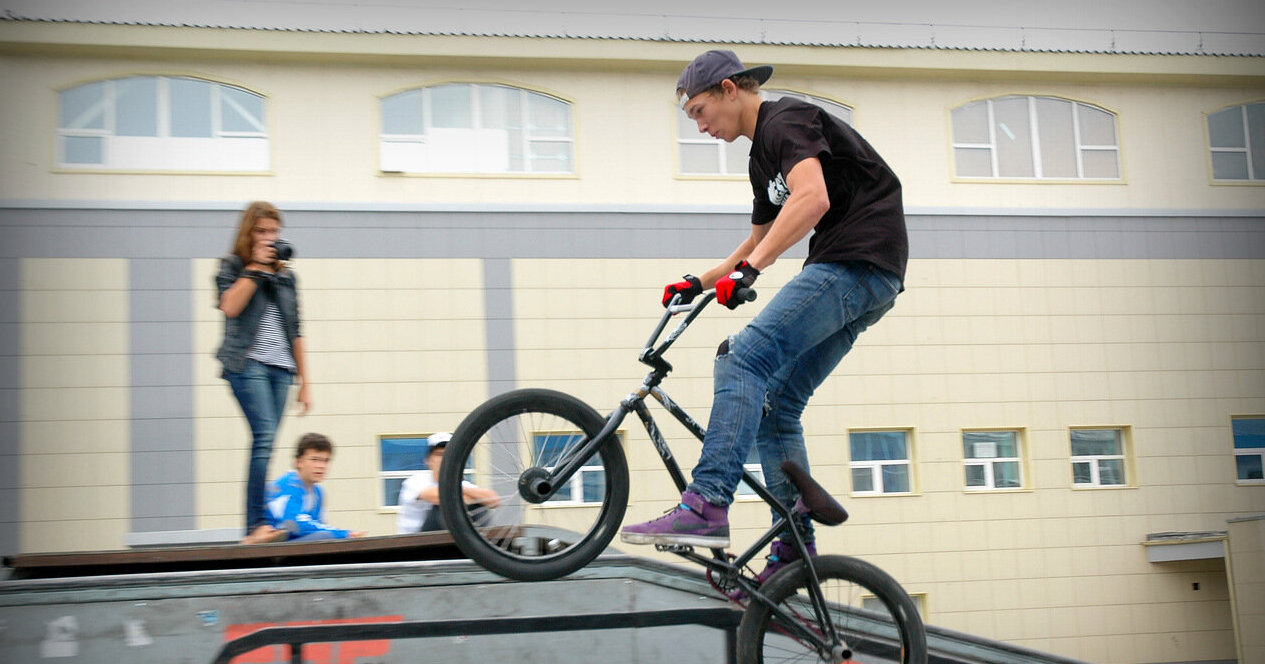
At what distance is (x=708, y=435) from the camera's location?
2883 millimetres

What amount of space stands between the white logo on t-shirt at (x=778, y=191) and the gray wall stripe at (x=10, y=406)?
31.3 feet

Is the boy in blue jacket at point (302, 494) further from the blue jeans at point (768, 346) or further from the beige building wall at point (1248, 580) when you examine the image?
the beige building wall at point (1248, 580)

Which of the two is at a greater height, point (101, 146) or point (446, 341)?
point (101, 146)

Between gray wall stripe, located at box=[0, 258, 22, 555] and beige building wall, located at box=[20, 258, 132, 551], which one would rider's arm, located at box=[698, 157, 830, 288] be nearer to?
beige building wall, located at box=[20, 258, 132, 551]

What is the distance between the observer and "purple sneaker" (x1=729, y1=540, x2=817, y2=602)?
9.98 feet

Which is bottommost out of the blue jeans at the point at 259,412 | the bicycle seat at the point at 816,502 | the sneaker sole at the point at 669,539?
the sneaker sole at the point at 669,539

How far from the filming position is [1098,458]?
42.7ft

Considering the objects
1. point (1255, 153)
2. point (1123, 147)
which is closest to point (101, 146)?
point (1123, 147)

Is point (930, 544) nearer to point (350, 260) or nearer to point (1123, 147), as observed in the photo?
point (1123, 147)

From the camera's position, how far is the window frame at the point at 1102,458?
507 inches

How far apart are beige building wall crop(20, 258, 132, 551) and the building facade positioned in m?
0.03

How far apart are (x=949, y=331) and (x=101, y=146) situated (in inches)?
368

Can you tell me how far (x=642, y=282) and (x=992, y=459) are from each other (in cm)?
468

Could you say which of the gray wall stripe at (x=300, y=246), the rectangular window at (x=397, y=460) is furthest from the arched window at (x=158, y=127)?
the rectangular window at (x=397, y=460)
